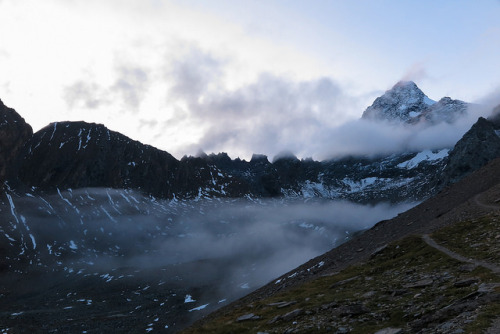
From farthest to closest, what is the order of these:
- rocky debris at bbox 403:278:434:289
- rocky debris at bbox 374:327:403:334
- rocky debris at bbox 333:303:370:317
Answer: rocky debris at bbox 403:278:434:289
rocky debris at bbox 333:303:370:317
rocky debris at bbox 374:327:403:334

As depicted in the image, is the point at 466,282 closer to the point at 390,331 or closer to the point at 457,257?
the point at 390,331

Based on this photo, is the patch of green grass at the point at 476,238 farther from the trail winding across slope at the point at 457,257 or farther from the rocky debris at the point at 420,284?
the rocky debris at the point at 420,284

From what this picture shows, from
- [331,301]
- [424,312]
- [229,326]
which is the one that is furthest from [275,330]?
[424,312]

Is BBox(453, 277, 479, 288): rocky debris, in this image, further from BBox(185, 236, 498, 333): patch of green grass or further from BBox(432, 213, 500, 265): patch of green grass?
BBox(432, 213, 500, 265): patch of green grass

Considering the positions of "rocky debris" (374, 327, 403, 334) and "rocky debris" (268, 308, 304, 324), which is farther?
"rocky debris" (268, 308, 304, 324)

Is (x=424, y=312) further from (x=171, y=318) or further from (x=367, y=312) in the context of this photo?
(x=171, y=318)

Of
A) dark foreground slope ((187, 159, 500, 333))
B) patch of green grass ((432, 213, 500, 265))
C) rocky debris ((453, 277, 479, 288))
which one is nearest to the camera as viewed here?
dark foreground slope ((187, 159, 500, 333))

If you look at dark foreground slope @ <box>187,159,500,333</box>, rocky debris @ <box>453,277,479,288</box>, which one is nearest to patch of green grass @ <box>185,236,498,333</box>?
dark foreground slope @ <box>187,159,500,333</box>

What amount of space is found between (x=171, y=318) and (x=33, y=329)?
205 ft

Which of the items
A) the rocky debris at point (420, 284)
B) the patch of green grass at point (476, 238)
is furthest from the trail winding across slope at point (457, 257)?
the rocky debris at point (420, 284)

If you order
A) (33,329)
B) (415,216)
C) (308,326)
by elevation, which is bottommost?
(308,326)

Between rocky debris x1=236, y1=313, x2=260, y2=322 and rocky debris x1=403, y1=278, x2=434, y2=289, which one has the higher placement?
rocky debris x1=236, y1=313, x2=260, y2=322

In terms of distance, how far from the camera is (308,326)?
96.4 feet

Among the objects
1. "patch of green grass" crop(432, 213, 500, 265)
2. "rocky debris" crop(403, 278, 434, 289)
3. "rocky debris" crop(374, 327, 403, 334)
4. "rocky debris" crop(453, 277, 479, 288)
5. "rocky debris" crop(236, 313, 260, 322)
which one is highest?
"rocky debris" crop(236, 313, 260, 322)
